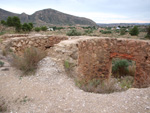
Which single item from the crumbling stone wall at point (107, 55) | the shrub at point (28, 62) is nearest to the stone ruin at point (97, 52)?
the crumbling stone wall at point (107, 55)

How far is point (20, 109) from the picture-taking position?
95.7 inches

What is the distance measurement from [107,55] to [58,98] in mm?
4116

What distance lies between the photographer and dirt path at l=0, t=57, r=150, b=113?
2416 mm

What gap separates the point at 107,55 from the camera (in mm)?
6273

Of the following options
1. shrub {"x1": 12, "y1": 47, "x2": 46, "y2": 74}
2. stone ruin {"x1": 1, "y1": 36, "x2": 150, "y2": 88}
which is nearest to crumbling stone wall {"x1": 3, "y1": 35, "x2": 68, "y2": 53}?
stone ruin {"x1": 1, "y1": 36, "x2": 150, "y2": 88}

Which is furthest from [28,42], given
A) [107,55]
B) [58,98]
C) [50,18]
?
[50,18]

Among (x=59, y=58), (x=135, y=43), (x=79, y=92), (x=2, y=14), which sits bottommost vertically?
(x=79, y=92)

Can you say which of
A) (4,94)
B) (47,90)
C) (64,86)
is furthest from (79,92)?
(4,94)

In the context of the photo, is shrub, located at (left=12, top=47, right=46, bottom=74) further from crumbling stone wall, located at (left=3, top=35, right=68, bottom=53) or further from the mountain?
the mountain

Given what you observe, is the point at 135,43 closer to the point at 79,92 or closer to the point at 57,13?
the point at 79,92

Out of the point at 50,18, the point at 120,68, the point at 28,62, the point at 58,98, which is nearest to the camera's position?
the point at 58,98

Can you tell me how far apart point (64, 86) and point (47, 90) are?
0.47 metres

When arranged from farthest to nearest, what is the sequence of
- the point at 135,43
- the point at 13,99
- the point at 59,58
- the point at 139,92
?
1. the point at 135,43
2. the point at 59,58
3. the point at 139,92
4. the point at 13,99

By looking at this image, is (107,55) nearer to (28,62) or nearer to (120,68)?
(120,68)
